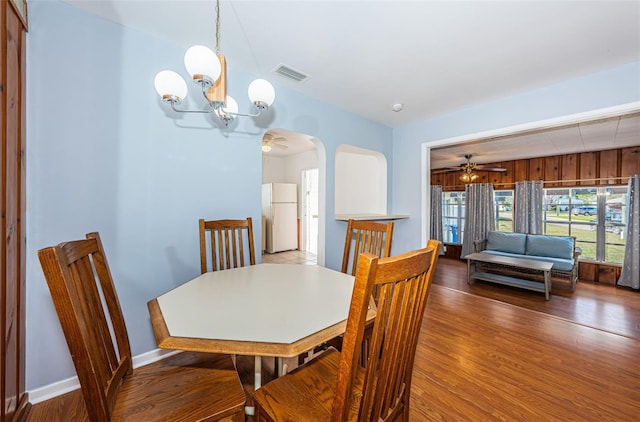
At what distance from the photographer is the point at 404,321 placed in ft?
2.49

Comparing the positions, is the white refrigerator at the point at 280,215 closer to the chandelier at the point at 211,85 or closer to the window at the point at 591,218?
the chandelier at the point at 211,85

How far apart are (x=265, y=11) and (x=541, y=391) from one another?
118 inches

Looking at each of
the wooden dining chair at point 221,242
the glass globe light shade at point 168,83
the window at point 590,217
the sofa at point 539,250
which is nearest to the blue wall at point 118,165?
the wooden dining chair at point 221,242

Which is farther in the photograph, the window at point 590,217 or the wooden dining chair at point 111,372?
the window at point 590,217

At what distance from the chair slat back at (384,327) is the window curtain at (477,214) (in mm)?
5973

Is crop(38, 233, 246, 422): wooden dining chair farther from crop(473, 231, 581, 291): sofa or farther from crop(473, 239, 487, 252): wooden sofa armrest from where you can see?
crop(473, 239, 487, 252): wooden sofa armrest

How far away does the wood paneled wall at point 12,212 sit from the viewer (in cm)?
119

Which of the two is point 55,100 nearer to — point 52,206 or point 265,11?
point 52,206

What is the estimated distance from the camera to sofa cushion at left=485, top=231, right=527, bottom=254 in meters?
4.77

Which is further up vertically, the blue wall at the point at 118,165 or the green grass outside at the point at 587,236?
the blue wall at the point at 118,165

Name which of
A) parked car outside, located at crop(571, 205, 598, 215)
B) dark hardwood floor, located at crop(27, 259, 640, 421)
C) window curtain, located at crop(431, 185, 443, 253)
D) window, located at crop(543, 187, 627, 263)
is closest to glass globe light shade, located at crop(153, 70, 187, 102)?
dark hardwood floor, located at crop(27, 259, 640, 421)

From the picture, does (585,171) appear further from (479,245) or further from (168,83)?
(168,83)

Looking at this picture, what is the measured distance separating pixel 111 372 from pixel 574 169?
690 centimetres

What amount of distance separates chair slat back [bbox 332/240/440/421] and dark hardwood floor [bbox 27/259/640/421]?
38.7 inches
